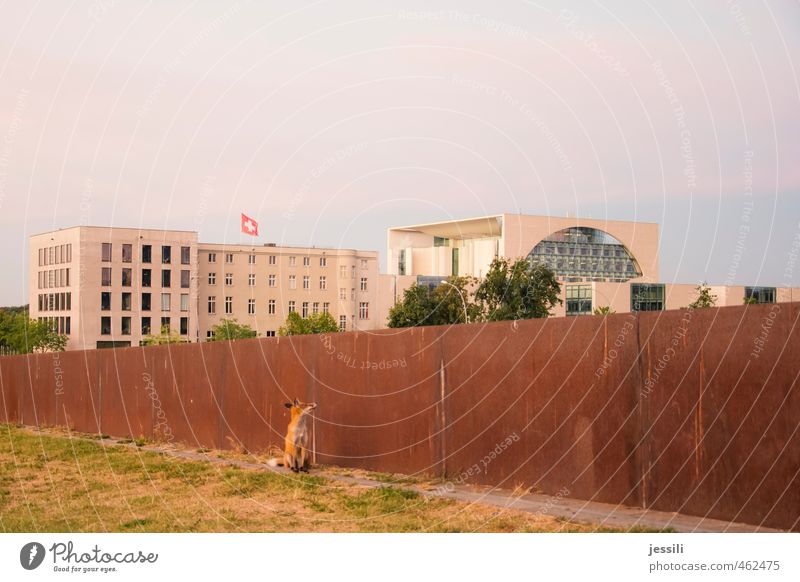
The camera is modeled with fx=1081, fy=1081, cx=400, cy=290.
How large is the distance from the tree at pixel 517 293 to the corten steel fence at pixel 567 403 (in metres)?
42.7

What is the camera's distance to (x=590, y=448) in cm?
1136

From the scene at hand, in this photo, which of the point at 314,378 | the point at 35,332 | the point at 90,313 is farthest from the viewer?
the point at 90,313

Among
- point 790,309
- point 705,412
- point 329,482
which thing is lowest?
point 329,482

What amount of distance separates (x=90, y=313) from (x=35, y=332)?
1234 centimetres

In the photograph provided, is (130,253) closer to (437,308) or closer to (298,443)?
(437,308)

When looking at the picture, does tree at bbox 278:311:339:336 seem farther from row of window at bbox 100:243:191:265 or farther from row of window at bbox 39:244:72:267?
row of window at bbox 39:244:72:267

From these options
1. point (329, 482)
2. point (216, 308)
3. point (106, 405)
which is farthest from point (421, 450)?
point (216, 308)

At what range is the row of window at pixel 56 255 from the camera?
100m

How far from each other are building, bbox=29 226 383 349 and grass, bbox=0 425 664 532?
83.6m

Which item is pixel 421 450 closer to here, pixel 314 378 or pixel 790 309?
pixel 314 378

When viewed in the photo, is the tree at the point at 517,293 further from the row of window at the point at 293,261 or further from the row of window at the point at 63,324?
the row of window at the point at 63,324

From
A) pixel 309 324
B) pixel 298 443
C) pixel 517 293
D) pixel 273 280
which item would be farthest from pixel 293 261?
pixel 298 443

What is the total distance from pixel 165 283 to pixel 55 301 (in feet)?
38.0

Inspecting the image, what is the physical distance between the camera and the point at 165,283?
108500 millimetres
